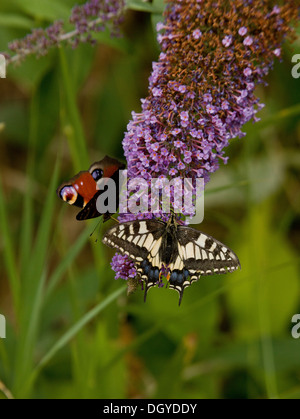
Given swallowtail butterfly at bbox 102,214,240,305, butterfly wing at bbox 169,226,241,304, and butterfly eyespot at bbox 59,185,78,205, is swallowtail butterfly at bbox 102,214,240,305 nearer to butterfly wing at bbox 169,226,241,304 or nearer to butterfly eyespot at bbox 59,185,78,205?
butterfly wing at bbox 169,226,241,304

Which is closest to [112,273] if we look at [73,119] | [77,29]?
[73,119]

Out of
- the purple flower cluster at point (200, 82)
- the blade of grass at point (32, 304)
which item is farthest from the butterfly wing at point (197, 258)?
the blade of grass at point (32, 304)

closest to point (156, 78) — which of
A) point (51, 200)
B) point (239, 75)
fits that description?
point (239, 75)

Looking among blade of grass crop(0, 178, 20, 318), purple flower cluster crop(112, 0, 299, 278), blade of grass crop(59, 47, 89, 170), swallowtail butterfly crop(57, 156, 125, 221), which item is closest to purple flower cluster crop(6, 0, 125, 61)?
blade of grass crop(59, 47, 89, 170)

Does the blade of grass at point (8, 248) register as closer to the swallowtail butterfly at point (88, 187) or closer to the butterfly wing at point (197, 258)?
the swallowtail butterfly at point (88, 187)

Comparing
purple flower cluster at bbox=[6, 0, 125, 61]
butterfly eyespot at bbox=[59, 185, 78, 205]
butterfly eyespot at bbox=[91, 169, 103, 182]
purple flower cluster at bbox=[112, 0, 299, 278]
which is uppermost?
purple flower cluster at bbox=[6, 0, 125, 61]
